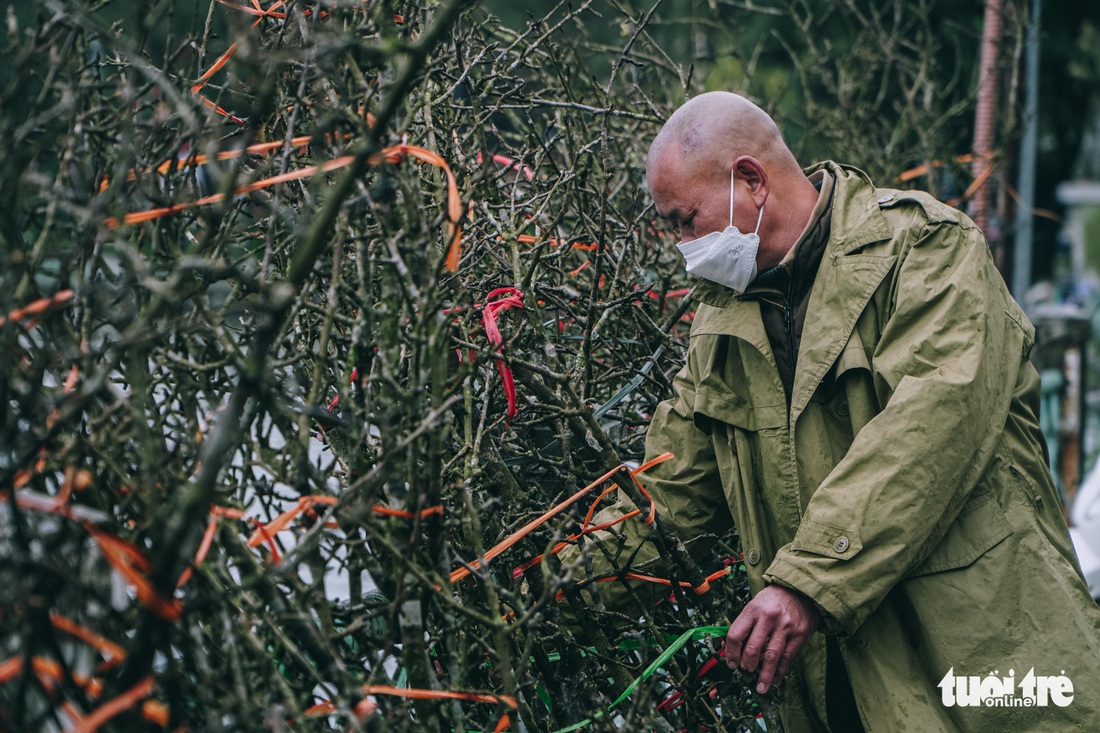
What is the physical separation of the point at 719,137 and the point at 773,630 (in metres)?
1.20

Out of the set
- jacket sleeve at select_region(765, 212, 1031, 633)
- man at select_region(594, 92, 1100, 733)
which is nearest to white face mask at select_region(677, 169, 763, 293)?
man at select_region(594, 92, 1100, 733)

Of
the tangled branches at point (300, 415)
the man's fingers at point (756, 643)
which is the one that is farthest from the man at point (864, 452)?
the tangled branches at point (300, 415)

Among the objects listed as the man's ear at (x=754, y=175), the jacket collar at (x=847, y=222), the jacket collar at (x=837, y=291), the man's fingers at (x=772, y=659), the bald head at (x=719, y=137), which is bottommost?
the man's fingers at (x=772, y=659)

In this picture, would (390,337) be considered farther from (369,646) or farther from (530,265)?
→ (530,265)

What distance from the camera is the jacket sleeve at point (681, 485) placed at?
2592 millimetres

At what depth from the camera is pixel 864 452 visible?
7.09 ft

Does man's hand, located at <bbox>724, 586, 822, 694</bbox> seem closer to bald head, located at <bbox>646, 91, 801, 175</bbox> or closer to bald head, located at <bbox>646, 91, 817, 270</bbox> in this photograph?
bald head, located at <bbox>646, 91, 817, 270</bbox>

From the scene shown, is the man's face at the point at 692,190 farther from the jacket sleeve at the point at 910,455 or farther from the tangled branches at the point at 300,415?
the jacket sleeve at the point at 910,455

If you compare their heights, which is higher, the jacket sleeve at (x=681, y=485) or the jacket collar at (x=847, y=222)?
the jacket collar at (x=847, y=222)

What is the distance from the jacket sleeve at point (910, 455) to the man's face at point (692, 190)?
53 cm

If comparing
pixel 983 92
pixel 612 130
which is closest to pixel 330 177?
pixel 612 130

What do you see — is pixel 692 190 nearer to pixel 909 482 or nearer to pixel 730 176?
pixel 730 176

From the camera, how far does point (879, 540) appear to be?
6.98 feet

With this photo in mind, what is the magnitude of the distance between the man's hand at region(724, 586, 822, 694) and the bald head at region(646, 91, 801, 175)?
107cm
